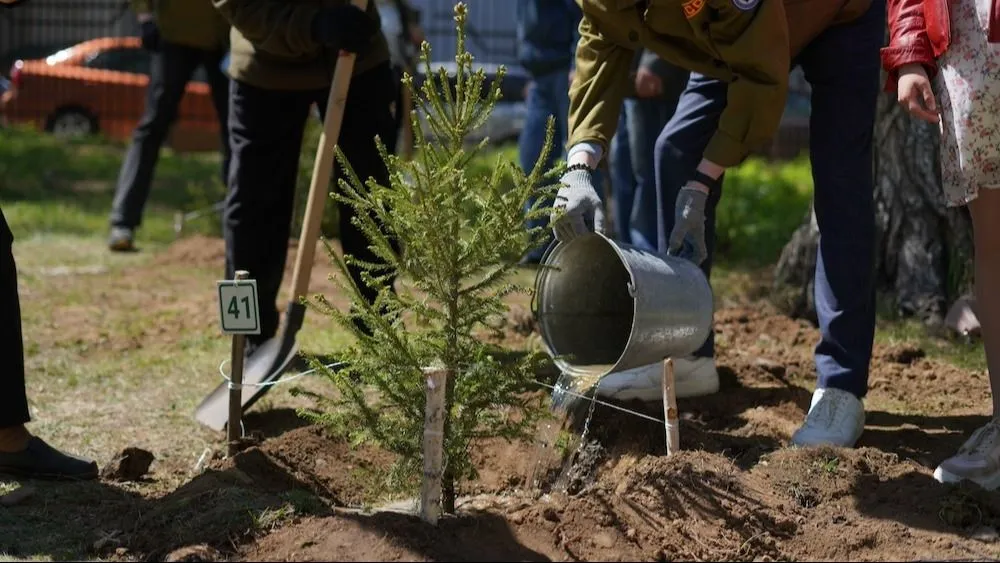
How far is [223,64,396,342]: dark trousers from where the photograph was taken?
461cm

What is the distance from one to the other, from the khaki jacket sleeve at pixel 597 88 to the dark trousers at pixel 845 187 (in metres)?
0.55

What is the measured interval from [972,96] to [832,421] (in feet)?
3.32

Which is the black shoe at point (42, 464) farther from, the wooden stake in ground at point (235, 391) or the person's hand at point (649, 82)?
the person's hand at point (649, 82)

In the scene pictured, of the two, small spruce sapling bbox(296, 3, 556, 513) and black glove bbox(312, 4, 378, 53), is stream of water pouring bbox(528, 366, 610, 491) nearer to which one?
small spruce sapling bbox(296, 3, 556, 513)

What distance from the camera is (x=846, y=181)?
3.88 meters

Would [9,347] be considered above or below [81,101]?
below

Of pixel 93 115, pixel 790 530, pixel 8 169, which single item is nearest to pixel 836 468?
pixel 790 530

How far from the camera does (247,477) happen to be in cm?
363

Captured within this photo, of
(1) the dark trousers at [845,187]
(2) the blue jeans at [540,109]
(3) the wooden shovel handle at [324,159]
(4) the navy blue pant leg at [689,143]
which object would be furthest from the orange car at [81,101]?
(1) the dark trousers at [845,187]

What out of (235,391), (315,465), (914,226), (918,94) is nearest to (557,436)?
(315,465)

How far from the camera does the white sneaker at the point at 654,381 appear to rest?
4102 mm

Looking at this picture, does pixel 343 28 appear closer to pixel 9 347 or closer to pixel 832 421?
pixel 9 347

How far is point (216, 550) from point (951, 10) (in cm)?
230

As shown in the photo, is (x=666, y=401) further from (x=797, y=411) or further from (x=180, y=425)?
(x=180, y=425)
